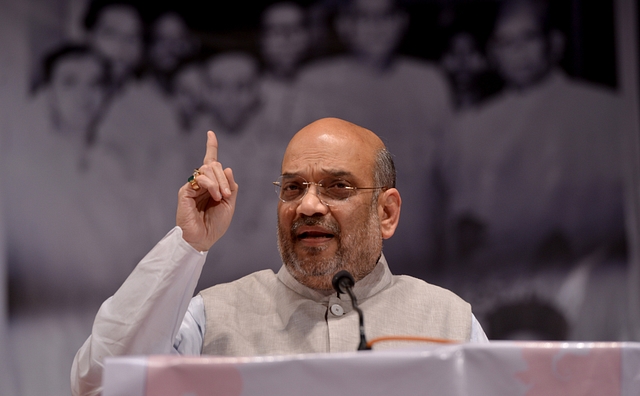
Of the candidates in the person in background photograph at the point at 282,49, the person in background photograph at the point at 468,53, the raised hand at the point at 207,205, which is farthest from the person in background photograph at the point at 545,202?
the raised hand at the point at 207,205

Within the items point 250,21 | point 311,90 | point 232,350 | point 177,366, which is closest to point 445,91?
point 311,90

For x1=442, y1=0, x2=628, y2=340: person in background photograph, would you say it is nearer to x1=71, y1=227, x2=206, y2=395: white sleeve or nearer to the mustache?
the mustache

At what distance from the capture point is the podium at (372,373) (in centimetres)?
111

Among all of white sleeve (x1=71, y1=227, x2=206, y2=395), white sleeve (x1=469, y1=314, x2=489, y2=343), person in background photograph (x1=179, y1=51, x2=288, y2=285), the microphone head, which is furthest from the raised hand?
person in background photograph (x1=179, y1=51, x2=288, y2=285)

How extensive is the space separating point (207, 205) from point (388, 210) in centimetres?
68

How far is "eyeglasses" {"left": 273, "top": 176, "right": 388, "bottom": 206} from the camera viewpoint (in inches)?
81.4

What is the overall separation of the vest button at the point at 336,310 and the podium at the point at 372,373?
2.68 feet

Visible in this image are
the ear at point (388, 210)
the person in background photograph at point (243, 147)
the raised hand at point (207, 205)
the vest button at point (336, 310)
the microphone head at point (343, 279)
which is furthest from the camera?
the person in background photograph at point (243, 147)

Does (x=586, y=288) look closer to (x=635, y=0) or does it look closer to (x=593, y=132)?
(x=593, y=132)

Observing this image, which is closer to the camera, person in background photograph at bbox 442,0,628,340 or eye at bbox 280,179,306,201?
eye at bbox 280,179,306,201

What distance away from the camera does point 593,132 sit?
369 centimetres

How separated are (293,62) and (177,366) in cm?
282

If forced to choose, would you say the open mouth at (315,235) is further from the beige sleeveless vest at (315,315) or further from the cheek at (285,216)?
the beige sleeveless vest at (315,315)

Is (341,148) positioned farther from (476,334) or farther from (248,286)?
(476,334)
